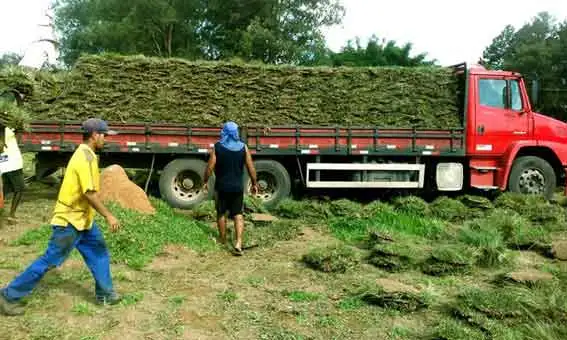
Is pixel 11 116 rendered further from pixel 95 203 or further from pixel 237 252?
pixel 95 203

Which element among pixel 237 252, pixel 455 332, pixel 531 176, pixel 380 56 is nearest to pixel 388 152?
pixel 531 176

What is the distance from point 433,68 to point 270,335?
24.9 feet

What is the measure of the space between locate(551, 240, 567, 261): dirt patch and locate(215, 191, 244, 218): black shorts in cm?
388

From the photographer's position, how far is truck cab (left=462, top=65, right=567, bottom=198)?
979cm

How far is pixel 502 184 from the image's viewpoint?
9797 mm

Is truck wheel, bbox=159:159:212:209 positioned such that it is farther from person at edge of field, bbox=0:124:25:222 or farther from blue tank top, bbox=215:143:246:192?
blue tank top, bbox=215:143:246:192

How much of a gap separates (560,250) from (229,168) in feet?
13.7

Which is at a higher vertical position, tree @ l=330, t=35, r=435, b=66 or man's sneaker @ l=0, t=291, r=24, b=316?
tree @ l=330, t=35, r=435, b=66

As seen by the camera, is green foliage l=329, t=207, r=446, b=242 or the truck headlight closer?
green foliage l=329, t=207, r=446, b=242

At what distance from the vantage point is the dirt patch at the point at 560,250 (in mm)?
6383

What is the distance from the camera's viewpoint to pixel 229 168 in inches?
262

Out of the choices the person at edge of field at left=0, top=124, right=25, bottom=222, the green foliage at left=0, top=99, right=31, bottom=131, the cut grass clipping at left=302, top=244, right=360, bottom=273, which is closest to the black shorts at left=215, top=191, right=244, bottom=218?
the cut grass clipping at left=302, top=244, right=360, bottom=273

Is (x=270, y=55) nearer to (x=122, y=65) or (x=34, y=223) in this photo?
(x=122, y=65)

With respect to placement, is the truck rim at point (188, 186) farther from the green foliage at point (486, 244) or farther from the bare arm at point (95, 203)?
the bare arm at point (95, 203)
